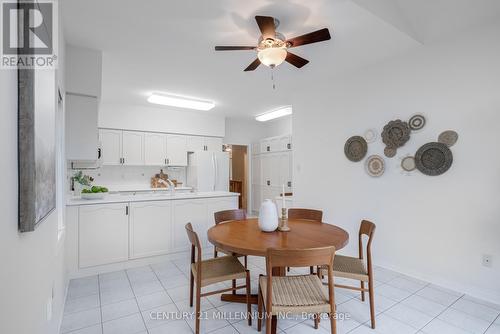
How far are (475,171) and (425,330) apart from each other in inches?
62.0

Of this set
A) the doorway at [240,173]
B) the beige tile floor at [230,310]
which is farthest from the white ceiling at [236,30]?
the doorway at [240,173]

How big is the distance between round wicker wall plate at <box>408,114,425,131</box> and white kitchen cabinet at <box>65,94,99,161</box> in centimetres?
358

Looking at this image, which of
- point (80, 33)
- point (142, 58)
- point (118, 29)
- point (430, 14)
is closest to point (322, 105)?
point (430, 14)

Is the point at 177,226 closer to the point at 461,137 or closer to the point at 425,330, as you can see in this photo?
the point at 425,330

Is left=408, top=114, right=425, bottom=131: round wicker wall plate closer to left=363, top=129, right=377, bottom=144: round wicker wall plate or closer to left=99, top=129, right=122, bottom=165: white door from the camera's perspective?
left=363, top=129, right=377, bottom=144: round wicker wall plate

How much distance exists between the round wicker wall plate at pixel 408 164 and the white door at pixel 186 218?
8.89 feet

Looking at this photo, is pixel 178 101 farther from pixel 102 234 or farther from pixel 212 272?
pixel 212 272

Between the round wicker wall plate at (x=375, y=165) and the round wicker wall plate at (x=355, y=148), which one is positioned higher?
the round wicker wall plate at (x=355, y=148)

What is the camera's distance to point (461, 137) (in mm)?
2572

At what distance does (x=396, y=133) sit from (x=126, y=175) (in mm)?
5053

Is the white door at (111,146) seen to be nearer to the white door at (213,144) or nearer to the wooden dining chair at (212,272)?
the white door at (213,144)

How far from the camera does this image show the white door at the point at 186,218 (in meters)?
3.61

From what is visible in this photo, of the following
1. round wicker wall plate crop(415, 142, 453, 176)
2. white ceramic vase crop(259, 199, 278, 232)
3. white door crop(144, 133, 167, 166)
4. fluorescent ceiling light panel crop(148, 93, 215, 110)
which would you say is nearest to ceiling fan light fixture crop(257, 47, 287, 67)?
white ceramic vase crop(259, 199, 278, 232)

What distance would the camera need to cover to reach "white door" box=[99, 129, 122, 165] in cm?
492
